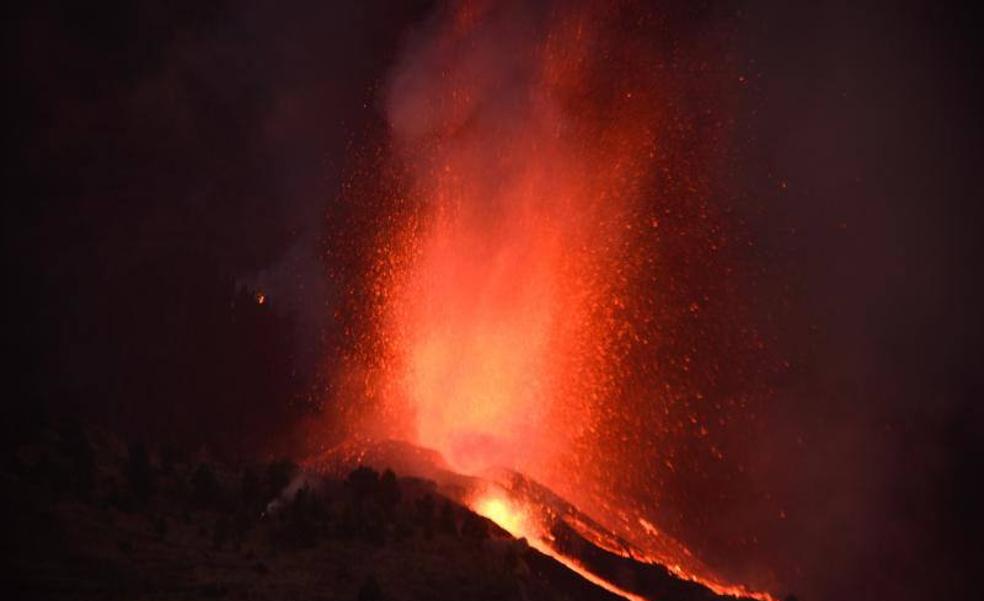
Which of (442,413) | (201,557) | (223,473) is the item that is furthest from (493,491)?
(201,557)

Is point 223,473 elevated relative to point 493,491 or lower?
lower

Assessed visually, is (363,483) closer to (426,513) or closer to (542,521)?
(426,513)

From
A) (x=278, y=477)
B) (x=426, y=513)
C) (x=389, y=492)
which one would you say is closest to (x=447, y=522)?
(x=426, y=513)

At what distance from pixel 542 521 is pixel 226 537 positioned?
19108 millimetres

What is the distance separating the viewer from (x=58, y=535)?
23.8 metres

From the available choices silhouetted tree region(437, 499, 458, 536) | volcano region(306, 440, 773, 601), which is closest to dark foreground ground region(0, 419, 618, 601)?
silhouetted tree region(437, 499, 458, 536)

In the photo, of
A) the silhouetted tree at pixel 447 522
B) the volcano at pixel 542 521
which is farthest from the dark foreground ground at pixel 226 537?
the volcano at pixel 542 521

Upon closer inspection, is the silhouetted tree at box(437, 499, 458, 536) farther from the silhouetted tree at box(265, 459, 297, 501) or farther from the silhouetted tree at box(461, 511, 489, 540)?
the silhouetted tree at box(265, 459, 297, 501)

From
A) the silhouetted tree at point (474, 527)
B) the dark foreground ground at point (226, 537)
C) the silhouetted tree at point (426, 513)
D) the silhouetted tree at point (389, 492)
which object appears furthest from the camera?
the silhouetted tree at point (389, 492)

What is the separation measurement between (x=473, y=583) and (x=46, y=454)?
16.9 metres

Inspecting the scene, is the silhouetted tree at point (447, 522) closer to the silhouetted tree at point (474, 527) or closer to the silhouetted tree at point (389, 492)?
the silhouetted tree at point (474, 527)

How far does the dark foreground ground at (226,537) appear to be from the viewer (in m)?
22.5

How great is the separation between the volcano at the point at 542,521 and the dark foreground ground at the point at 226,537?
15.8ft

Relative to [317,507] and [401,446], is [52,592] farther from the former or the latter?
[401,446]
